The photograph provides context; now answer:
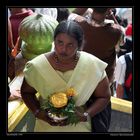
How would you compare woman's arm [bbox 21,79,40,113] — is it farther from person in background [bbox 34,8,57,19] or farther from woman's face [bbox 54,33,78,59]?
person in background [bbox 34,8,57,19]

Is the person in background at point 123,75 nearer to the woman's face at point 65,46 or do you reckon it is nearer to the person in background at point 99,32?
the person in background at point 99,32

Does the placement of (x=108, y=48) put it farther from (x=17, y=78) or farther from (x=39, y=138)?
(x=39, y=138)

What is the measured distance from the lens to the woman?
190cm

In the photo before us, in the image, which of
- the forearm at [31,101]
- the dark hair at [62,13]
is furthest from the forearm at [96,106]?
the dark hair at [62,13]

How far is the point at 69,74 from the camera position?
6.33 feet

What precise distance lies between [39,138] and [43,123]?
83mm

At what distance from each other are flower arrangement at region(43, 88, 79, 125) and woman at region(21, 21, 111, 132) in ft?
0.07

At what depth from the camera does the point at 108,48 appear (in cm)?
252

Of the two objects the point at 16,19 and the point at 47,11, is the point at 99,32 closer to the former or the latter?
the point at 47,11

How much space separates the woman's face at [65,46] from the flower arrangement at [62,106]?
0.51 feet

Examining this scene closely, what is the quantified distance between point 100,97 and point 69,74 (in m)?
0.18

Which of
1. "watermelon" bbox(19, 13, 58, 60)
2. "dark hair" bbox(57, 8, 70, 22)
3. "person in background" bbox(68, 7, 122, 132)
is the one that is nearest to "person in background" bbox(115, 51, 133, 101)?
"person in background" bbox(68, 7, 122, 132)

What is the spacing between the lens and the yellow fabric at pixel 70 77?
1923mm
